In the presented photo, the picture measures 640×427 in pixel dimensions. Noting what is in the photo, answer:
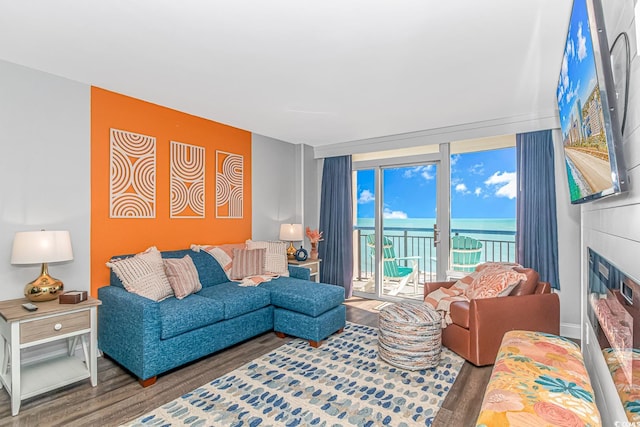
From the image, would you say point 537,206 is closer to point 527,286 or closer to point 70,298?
point 527,286

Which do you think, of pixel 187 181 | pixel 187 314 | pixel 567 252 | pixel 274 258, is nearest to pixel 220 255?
pixel 274 258

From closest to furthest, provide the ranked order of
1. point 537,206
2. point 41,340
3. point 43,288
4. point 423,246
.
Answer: point 41,340
point 43,288
point 537,206
point 423,246

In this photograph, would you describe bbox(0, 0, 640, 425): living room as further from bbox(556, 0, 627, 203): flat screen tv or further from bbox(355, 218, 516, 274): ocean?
bbox(355, 218, 516, 274): ocean

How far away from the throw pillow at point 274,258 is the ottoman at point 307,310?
1.28ft

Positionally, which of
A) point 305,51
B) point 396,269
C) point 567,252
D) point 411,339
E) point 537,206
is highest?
point 305,51

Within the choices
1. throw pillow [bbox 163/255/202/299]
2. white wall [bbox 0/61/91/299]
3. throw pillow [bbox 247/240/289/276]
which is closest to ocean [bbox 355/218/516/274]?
throw pillow [bbox 247/240/289/276]

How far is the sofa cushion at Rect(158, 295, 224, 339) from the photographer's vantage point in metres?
2.50

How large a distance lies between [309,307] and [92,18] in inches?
106

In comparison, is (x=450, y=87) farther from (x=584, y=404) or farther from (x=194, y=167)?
(x=194, y=167)

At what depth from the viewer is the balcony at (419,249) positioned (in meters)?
3.99

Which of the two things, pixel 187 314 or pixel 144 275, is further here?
pixel 144 275

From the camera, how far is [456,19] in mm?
1928

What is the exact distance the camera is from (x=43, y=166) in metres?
2.67

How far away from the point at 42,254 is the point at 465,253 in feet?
14.1
